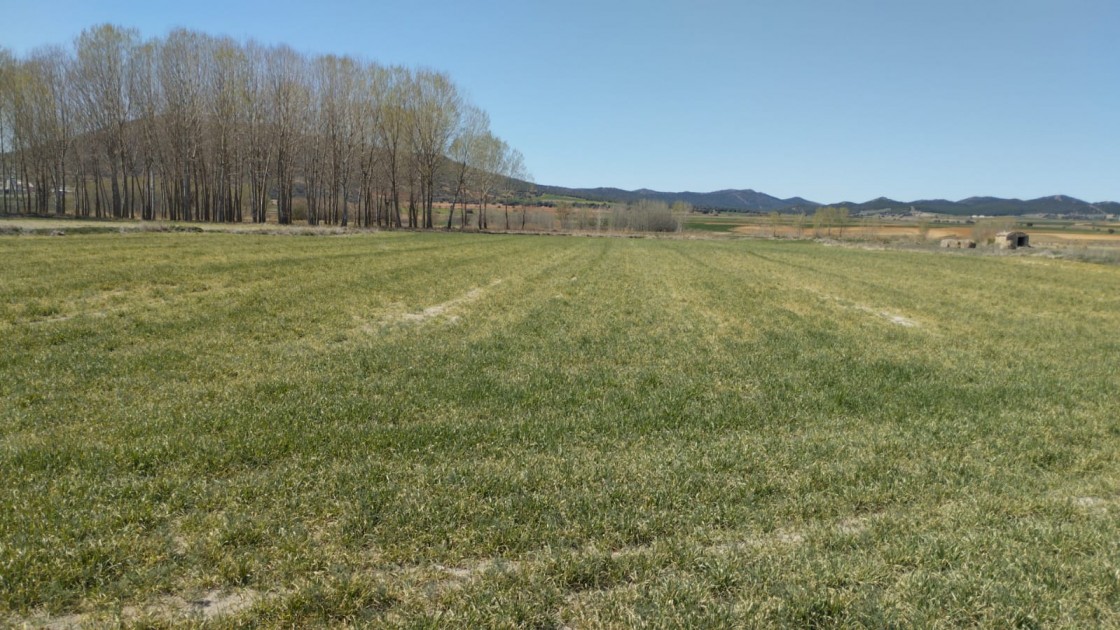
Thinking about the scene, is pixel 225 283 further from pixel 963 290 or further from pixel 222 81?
pixel 222 81

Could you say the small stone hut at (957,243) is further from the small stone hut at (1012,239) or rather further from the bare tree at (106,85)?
the bare tree at (106,85)

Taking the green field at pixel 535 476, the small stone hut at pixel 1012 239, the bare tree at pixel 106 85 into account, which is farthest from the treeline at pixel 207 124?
the small stone hut at pixel 1012 239

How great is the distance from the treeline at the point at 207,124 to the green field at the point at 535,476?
59.4 m

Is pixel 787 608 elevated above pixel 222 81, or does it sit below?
below

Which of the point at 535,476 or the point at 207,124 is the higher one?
the point at 207,124

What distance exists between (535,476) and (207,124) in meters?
72.0

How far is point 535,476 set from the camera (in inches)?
200

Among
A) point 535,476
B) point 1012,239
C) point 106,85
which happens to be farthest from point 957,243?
point 106,85

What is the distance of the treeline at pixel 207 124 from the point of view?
59.5 m

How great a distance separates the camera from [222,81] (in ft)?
199

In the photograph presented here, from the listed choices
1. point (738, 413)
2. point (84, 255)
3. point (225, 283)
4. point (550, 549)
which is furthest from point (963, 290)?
point (84, 255)

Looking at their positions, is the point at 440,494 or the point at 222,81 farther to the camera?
the point at 222,81

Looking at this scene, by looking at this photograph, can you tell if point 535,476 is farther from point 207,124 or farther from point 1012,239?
point 1012,239

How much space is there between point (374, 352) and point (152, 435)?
13.8 ft
